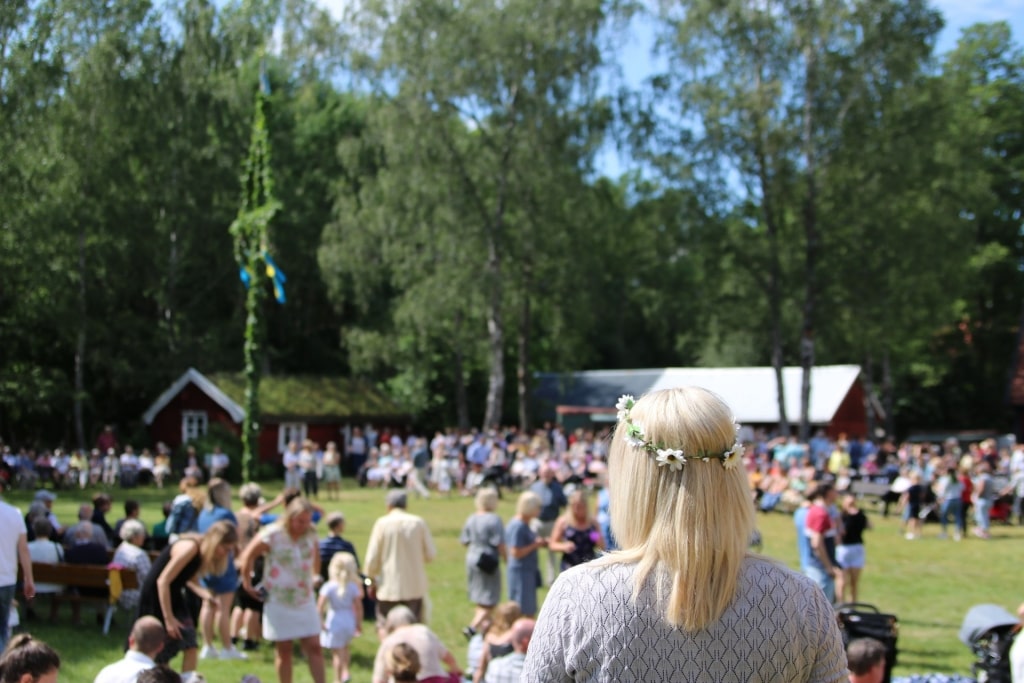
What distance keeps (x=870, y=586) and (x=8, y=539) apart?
11.0 meters

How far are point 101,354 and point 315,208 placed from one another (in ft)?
32.6

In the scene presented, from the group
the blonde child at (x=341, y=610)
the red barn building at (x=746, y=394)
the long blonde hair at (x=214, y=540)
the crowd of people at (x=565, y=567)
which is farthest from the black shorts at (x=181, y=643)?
the red barn building at (x=746, y=394)

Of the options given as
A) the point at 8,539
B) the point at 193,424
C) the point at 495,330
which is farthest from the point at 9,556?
the point at 193,424

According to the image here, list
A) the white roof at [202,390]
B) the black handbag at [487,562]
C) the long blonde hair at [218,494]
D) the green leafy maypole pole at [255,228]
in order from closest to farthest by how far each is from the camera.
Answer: the long blonde hair at [218,494] < the black handbag at [487,562] < the green leafy maypole pole at [255,228] < the white roof at [202,390]

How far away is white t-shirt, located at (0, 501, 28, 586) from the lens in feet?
22.1

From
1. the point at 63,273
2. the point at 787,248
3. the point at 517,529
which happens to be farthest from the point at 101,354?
the point at 517,529

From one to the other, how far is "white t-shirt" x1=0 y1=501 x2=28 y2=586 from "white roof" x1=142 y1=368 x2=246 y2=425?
2630 centimetres

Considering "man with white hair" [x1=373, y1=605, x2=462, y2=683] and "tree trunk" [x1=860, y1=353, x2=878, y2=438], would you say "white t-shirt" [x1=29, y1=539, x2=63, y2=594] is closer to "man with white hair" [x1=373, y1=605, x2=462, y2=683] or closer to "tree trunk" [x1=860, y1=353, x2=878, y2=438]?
"man with white hair" [x1=373, y1=605, x2=462, y2=683]

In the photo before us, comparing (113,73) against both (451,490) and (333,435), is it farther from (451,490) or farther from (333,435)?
(451,490)

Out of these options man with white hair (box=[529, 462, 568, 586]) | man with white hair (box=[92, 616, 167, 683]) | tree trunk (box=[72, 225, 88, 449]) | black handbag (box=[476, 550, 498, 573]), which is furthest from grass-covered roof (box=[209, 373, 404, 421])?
man with white hair (box=[92, 616, 167, 683])

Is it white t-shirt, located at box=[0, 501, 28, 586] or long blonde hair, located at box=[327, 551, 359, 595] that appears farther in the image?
long blonde hair, located at box=[327, 551, 359, 595]

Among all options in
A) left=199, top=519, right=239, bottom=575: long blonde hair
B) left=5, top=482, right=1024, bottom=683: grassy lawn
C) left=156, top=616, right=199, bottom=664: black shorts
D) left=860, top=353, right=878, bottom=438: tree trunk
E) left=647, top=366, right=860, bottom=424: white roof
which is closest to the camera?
left=156, top=616, right=199, bottom=664: black shorts

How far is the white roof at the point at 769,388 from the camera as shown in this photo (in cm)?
4122

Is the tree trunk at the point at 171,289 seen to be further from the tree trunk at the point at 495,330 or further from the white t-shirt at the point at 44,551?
the white t-shirt at the point at 44,551
